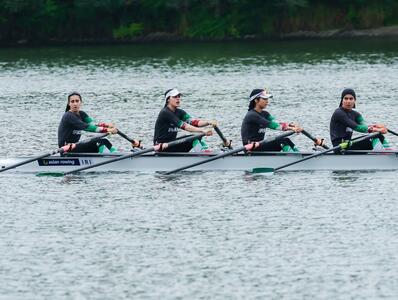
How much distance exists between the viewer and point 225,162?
28906mm

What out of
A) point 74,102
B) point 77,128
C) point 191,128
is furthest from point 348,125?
point 74,102

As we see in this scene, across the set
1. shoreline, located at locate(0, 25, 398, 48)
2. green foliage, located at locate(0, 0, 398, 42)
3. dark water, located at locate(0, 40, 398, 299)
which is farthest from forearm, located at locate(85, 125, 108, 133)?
green foliage, located at locate(0, 0, 398, 42)

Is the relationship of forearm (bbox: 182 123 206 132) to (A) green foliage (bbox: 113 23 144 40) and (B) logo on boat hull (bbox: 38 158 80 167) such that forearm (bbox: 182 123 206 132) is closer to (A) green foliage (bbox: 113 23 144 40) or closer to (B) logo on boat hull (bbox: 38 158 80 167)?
(B) logo on boat hull (bbox: 38 158 80 167)

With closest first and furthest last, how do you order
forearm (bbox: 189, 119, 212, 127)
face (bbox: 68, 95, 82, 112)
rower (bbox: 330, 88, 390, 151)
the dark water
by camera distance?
1. the dark water
2. rower (bbox: 330, 88, 390, 151)
3. face (bbox: 68, 95, 82, 112)
4. forearm (bbox: 189, 119, 212, 127)

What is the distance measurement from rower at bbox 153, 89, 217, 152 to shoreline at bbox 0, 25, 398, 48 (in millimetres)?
49212

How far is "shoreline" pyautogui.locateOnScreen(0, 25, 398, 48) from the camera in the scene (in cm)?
7806

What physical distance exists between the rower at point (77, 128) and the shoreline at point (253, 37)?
4961cm

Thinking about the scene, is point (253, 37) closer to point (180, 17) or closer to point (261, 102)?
point (180, 17)

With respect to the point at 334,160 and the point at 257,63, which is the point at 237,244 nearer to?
the point at 334,160

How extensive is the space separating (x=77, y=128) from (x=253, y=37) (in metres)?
53.7

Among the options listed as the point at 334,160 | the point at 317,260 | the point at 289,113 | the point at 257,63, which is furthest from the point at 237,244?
the point at 257,63

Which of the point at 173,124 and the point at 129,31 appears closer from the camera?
the point at 173,124

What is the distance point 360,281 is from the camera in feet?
63.8

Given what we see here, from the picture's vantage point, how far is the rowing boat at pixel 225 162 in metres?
28.2
